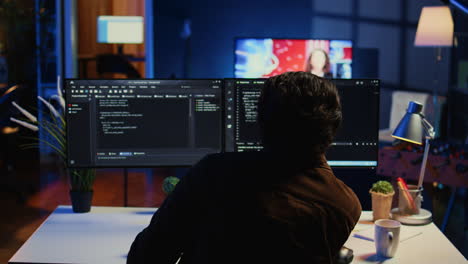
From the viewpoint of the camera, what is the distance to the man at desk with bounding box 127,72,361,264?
3.74 ft

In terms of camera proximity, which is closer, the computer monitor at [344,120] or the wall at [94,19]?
the computer monitor at [344,120]

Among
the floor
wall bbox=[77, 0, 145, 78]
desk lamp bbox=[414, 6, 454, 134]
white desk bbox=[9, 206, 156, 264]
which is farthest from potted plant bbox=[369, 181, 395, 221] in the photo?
wall bbox=[77, 0, 145, 78]

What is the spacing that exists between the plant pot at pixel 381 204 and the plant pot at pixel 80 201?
1005mm

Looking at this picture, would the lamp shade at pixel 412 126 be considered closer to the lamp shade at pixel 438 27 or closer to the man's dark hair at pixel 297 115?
the man's dark hair at pixel 297 115

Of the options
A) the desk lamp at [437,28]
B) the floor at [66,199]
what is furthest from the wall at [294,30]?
the floor at [66,199]

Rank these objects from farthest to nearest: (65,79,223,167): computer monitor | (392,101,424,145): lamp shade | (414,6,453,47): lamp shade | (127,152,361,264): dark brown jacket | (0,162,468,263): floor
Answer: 1. (414,6,453,47): lamp shade
2. (0,162,468,263): floor
3. (65,79,223,167): computer monitor
4. (392,101,424,145): lamp shade
5. (127,152,361,264): dark brown jacket

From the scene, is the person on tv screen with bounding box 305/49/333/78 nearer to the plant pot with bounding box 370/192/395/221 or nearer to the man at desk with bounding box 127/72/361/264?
the plant pot with bounding box 370/192/395/221

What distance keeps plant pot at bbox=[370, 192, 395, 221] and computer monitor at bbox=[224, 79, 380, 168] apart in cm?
19

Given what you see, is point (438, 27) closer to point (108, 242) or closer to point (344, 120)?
point (344, 120)

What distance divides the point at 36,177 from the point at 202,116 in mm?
4077

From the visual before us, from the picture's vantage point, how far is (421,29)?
5.86 metres

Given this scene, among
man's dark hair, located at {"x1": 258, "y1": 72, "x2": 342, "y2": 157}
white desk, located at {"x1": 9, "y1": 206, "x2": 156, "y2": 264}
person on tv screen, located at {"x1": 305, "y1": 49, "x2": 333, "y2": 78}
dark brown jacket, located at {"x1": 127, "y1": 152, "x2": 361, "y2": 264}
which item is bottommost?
white desk, located at {"x1": 9, "y1": 206, "x2": 156, "y2": 264}

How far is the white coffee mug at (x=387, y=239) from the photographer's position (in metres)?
1.68

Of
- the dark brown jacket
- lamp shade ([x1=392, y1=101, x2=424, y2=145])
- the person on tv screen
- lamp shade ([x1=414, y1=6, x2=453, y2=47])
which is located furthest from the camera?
the person on tv screen
